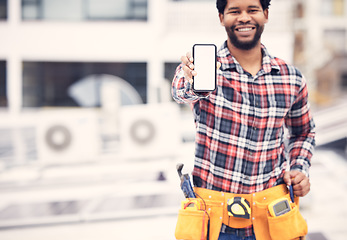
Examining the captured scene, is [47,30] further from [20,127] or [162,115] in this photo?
[162,115]

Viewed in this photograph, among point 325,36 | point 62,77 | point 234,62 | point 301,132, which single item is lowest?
point 301,132

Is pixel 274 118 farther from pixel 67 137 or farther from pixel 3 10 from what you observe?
pixel 3 10

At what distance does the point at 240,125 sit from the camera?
133cm

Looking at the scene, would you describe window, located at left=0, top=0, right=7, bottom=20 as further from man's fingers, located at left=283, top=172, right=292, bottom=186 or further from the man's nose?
man's fingers, located at left=283, top=172, right=292, bottom=186

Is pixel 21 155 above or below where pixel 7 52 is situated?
below

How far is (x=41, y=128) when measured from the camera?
6051 mm

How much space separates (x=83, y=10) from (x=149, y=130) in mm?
9301

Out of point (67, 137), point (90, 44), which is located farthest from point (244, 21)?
point (90, 44)

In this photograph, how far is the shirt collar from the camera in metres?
1.36

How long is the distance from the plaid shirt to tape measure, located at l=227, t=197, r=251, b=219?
0.05 m

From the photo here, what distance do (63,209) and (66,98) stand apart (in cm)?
1084

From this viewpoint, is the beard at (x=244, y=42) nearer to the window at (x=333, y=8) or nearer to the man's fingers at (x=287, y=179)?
the man's fingers at (x=287, y=179)

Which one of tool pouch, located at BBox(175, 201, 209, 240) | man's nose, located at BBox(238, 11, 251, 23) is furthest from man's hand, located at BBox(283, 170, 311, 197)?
man's nose, located at BBox(238, 11, 251, 23)

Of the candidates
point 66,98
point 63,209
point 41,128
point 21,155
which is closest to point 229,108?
point 63,209
